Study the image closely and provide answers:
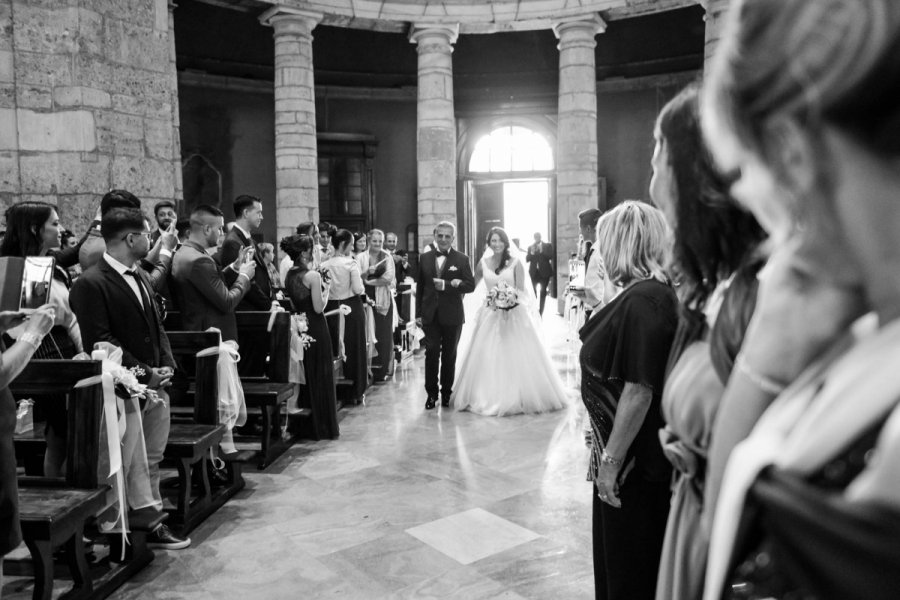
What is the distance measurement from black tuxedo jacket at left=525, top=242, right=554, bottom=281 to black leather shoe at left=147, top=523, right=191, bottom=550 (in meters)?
11.8

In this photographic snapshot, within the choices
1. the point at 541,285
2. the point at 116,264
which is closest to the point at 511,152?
the point at 541,285

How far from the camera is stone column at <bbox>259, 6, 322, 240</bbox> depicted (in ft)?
40.8

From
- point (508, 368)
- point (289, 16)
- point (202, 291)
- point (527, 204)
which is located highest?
point (289, 16)

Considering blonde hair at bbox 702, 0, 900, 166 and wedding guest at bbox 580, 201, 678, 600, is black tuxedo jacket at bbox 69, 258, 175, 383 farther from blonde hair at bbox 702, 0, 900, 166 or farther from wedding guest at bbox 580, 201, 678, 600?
blonde hair at bbox 702, 0, 900, 166

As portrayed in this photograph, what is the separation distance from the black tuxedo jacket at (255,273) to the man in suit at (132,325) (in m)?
1.68

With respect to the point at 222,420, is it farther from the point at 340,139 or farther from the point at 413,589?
the point at 340,139

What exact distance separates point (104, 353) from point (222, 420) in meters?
1.17

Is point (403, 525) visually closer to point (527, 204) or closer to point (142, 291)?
point (142, 291)

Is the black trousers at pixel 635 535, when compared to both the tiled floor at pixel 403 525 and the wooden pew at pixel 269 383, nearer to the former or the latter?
the tiled floor at pixel 403 525

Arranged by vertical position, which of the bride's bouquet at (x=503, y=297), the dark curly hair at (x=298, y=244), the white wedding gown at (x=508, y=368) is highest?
the dark curly hair at (x=298, y=244)

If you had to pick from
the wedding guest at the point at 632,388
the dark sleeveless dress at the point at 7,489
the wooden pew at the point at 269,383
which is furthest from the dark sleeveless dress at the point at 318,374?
the wedding guest at the point at 632,388

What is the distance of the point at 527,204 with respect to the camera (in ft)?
57.5

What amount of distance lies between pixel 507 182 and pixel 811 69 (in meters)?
17.0

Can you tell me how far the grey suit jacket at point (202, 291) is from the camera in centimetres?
466
